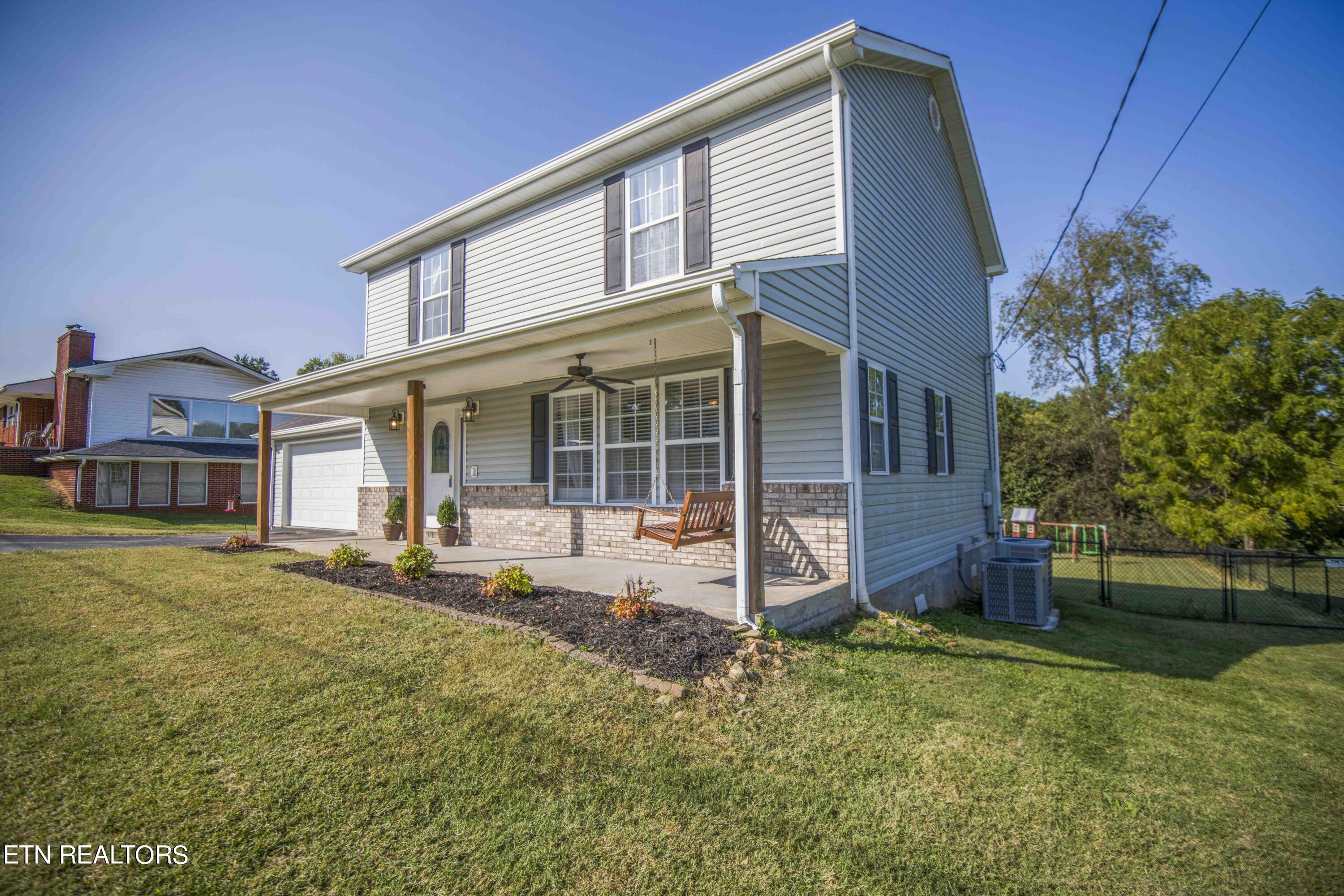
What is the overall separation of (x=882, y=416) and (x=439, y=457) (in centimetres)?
790

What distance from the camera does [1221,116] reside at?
8.63 metres

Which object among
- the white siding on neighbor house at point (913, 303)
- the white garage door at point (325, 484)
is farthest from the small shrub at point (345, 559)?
the white garage door at point (325, 484)

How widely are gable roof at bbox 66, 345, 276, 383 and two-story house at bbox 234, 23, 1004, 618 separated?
45.6 feet

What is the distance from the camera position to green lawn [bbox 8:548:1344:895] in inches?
101

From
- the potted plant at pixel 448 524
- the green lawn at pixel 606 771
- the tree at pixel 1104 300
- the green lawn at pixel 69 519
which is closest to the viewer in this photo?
the green lawn at pixel 606 771

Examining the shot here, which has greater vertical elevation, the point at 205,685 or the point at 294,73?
the point at 294,73

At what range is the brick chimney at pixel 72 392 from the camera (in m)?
19.7

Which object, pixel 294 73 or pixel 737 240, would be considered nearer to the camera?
pixel 737 240

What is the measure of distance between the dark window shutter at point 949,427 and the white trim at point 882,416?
3005 mm

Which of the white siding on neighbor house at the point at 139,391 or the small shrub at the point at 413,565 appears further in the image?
the white siding on neighbor house at the point at 139,391

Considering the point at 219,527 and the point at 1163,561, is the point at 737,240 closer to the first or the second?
the point at 1163,561

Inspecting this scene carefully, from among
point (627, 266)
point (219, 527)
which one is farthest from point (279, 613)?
point (219, 527)

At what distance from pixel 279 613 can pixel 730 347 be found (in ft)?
17.6

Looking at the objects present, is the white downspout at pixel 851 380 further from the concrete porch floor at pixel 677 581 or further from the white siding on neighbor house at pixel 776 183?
the concrete porch floor at pixel 677 581
